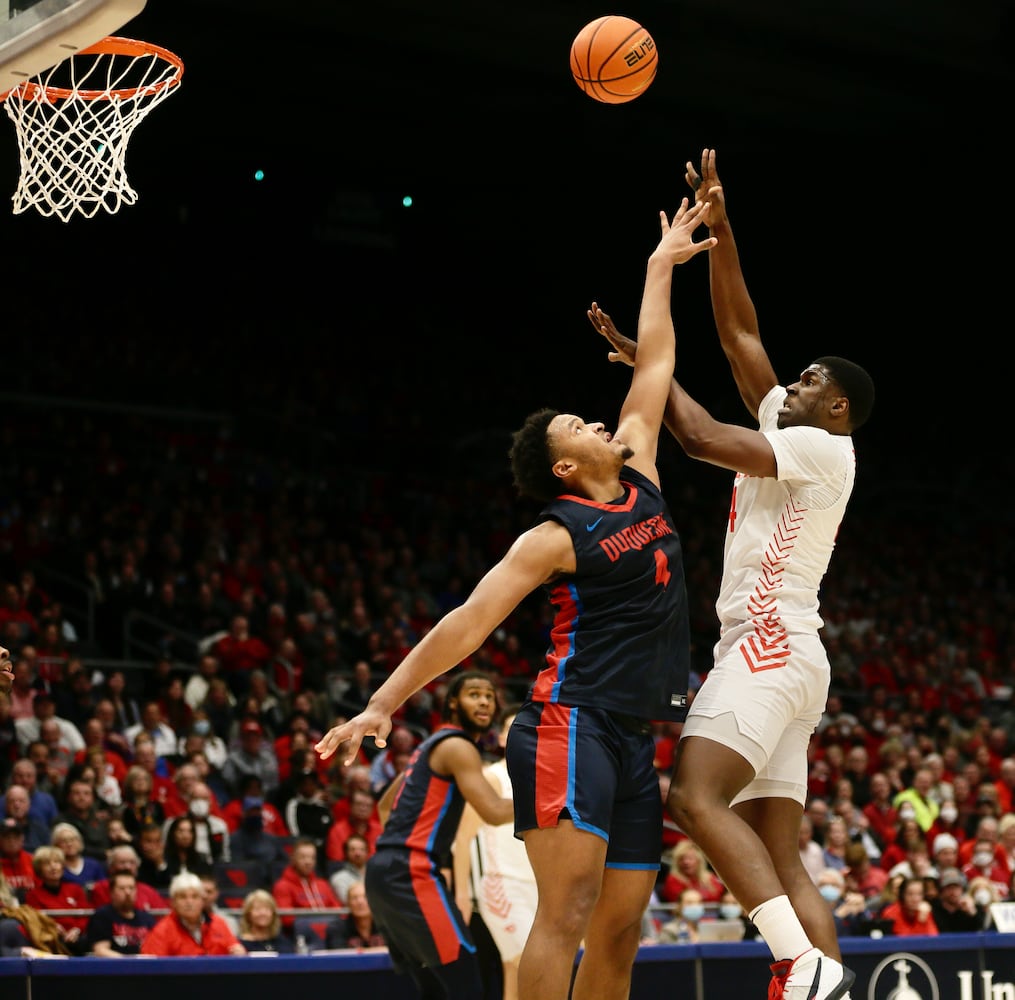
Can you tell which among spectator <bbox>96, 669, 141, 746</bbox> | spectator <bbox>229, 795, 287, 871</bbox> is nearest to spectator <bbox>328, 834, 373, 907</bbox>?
spectator <bbox>229, 795, 287, 871</bbox>

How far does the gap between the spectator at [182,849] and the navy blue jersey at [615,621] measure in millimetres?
6473

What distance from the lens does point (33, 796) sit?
11.0 metres

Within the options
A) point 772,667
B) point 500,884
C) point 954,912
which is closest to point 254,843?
point 500,884

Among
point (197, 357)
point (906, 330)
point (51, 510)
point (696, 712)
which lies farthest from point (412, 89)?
point (696, 712)

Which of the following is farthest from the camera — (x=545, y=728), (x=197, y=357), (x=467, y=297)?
(x=467, y=297)

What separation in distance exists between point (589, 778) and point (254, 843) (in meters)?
7.44

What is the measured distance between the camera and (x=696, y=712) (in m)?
5.06

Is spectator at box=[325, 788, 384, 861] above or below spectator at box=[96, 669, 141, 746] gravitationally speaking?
below

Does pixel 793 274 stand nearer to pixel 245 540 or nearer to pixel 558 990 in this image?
pixel 245 540

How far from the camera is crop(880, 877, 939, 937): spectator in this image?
11.1 metres

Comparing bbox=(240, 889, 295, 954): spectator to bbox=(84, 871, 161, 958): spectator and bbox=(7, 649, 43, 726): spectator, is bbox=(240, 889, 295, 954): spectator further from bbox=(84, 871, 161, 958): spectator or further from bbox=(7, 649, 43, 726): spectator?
bbox=(7, 649, 43, 726): spectator

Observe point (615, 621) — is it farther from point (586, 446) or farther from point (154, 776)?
point (154, 776)

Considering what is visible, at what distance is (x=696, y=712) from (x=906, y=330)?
926 inches

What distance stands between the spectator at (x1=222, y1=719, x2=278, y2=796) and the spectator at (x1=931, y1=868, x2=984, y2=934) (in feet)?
17.3
